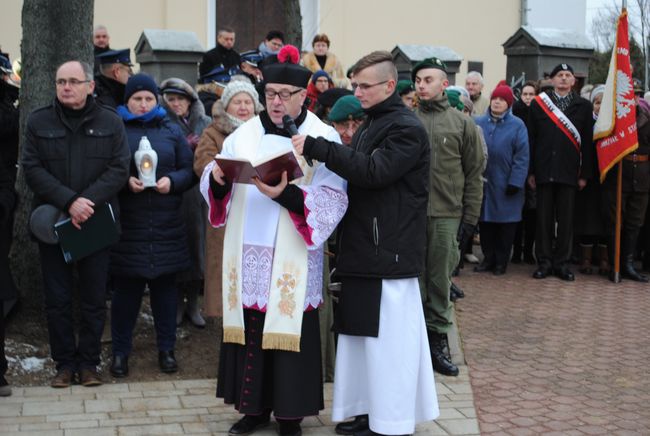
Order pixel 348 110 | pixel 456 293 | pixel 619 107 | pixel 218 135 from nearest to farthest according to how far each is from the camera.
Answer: pixel 348 110 < pixel 218 135 < pixel 456 293 < pixel 619 107

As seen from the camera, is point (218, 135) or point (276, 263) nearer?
point (276, 263)

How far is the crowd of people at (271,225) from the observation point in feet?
18.3

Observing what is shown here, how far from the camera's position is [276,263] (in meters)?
5.61

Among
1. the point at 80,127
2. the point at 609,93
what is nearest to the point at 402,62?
the point at 609,93

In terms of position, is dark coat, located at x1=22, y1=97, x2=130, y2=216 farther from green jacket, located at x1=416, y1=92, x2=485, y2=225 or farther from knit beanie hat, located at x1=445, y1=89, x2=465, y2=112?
knit beanie hat, located at x1=445, y1=89, x2=465, y2=112

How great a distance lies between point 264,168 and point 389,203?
74cm

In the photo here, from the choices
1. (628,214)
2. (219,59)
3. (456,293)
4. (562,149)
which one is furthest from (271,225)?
(219,59)

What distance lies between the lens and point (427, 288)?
23.7 feet

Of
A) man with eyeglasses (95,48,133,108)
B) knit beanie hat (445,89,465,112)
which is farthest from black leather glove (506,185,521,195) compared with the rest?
man with eyeglasses (95,48,133,108)

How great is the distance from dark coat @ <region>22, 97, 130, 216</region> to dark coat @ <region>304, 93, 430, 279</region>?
5.50ft

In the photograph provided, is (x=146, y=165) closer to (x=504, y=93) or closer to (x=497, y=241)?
(x=504, y=93)

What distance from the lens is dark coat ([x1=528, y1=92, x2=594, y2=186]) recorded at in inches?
411

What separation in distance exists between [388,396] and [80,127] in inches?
103

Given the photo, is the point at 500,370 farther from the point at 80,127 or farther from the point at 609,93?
the point at 609,93
